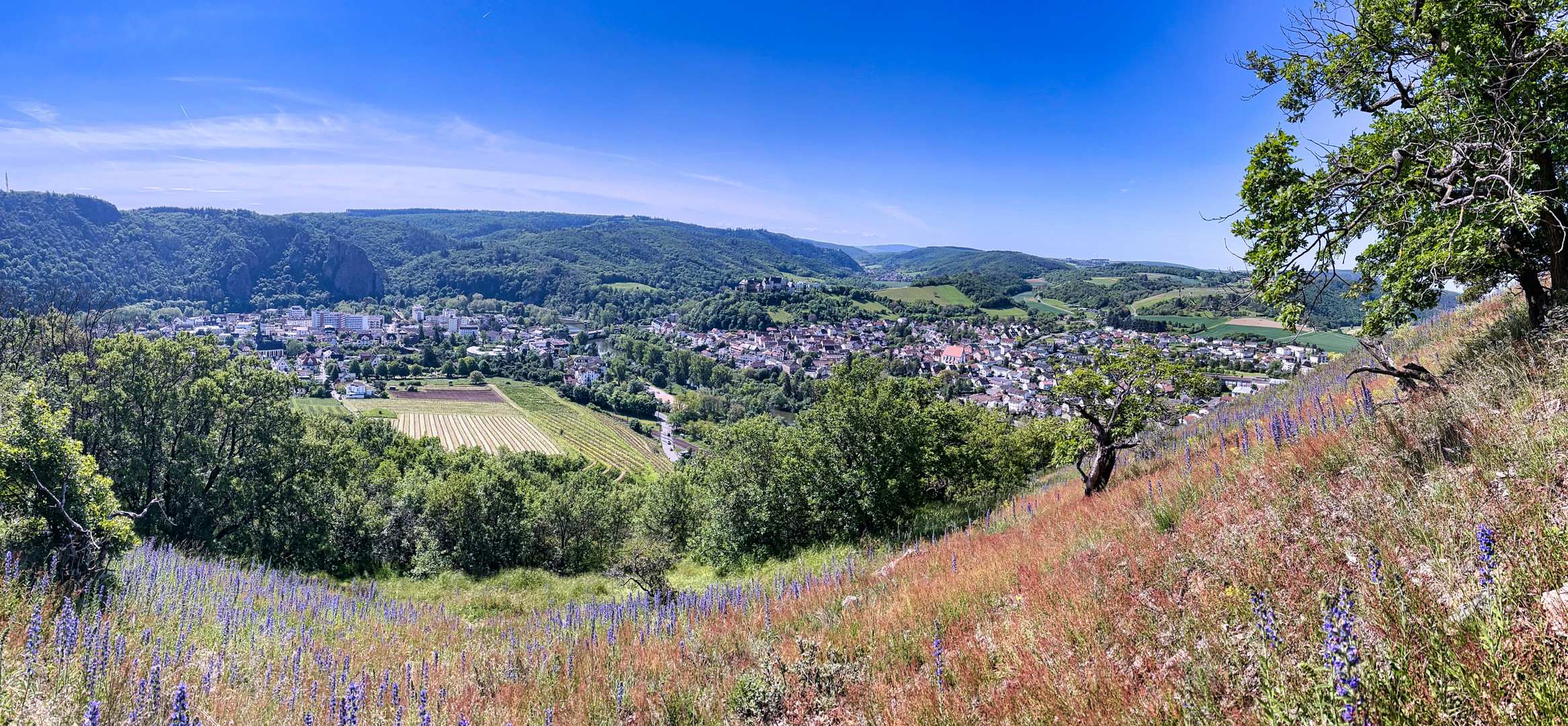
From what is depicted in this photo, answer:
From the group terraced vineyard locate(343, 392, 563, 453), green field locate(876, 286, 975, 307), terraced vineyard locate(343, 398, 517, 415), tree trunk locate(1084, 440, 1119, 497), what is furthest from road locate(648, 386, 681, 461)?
green field locate(876, 286, 975, 307)

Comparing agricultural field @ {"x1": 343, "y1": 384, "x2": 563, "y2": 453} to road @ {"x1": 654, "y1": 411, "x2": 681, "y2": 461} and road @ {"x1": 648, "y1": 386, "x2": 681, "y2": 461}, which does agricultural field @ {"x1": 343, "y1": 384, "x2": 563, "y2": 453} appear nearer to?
road @ {"x1": 654, "y1": 411, "x2": 681, "y2": 461}

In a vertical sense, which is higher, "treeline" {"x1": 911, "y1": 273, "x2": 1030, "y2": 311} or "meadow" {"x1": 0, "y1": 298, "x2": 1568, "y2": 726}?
"treeline" {"x1": 911, "y1": 273, "x2": 1030, "y2": 311}

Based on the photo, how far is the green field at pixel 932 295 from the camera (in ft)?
580

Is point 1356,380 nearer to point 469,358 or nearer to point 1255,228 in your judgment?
point 1255,228

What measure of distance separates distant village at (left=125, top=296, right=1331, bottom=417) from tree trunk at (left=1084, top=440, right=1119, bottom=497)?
60.9 metres

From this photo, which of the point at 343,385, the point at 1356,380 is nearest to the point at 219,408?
the point at 1356,380

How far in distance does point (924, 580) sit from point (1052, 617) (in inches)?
90.1

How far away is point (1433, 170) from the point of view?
5461 millimetres

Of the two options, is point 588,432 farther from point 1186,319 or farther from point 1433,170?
point 1186,319

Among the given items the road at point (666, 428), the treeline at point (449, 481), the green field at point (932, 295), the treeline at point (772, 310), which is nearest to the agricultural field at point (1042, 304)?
the green field at point (932, 295)

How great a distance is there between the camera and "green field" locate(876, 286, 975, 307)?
6964 inches

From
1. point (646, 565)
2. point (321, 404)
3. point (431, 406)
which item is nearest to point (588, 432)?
point (431, 406)

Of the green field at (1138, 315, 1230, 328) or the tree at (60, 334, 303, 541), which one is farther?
the green field at (1138, 315, 1230, 328)

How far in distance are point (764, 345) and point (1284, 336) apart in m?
102
